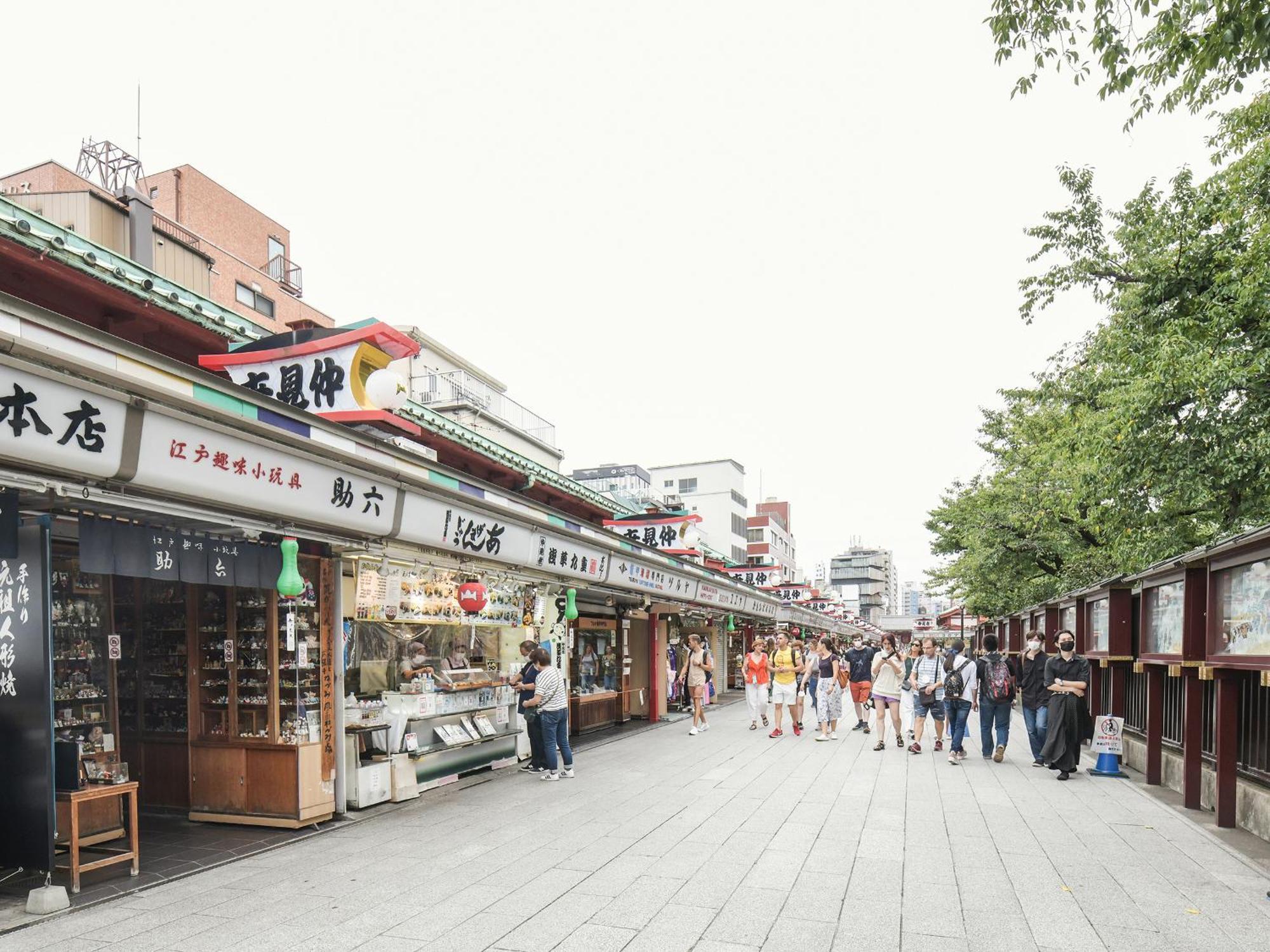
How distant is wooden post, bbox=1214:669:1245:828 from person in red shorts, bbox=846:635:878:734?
313 inches

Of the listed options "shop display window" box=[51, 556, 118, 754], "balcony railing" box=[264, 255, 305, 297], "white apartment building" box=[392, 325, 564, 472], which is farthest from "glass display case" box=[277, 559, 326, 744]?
"balcony railing" box=[264, 255, 305, 297]

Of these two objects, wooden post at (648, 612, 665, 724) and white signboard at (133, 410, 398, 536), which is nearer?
white signboard at (133, 410, 398, 536)

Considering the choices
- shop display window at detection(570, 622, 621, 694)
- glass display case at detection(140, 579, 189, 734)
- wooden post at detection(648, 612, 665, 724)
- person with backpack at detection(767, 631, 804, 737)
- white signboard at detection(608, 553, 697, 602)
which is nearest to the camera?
glass display case at detection(140, 579, 189, 734)

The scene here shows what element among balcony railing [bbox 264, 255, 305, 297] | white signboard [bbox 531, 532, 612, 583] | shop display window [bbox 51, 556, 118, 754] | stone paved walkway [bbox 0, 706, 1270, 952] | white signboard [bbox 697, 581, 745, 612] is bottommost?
stone paved walkway [bbox 0, 706, 1270, 952]

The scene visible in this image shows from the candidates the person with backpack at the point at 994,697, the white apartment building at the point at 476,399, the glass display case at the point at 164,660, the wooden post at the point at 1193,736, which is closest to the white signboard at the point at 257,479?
the glass display case at the point at 164,660

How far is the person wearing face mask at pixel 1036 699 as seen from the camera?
1192 cm

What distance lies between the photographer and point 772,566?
94.1 ft

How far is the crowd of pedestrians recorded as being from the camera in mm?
11258

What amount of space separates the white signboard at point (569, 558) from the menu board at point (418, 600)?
1.12 m

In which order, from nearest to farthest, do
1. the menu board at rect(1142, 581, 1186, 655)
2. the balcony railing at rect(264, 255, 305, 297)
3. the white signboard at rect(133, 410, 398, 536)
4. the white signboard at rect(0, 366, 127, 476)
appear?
the white signboard at rect(0, 366, 127, 476), the white signboard at rect(133, 410, 398, 536), the menu board at rect(1142, 581, 1186, 655), the balcony railing at rect(264, 255, 305, 297)

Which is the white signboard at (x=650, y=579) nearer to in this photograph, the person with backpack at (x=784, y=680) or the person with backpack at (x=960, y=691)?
the person with backpack at (x=784, y=680)

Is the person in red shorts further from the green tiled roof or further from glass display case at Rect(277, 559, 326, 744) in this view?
glass display case at Rect(277, 559, 326, 744)

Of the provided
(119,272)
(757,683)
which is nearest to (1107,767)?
(757,683)

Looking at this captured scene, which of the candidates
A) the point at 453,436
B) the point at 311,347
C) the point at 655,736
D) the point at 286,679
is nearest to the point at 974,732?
the point at 655,736
